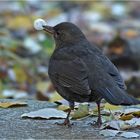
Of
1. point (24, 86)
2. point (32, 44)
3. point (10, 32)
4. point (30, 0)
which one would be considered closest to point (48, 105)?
point (24, 86)

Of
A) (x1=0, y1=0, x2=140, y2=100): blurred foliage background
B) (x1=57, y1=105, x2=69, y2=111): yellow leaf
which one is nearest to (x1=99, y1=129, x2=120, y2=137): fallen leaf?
(x1=57, y1=105, x2=69, y2=111): yellow leaf

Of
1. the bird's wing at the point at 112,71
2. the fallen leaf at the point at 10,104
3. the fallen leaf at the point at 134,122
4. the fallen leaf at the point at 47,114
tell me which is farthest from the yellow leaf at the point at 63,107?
the fallen leaf at the point at 134,122

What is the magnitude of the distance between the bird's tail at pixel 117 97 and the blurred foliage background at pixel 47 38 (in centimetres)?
254

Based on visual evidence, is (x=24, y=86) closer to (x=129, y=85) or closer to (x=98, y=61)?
(x=129, y=85)

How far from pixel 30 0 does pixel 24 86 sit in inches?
239

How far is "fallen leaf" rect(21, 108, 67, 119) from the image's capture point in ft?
19.5

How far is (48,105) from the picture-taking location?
6.65 metres

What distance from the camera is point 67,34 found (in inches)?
250

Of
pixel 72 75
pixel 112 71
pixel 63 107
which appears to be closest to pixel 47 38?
pixel 63 107

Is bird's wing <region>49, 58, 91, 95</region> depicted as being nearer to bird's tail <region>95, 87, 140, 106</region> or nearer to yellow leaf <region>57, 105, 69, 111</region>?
bird's tail <region>95, 87, 140, 106</region>

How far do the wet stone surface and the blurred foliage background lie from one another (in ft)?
6.66

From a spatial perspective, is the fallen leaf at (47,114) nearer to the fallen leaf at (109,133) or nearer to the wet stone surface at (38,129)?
the wet stone surface at (38,129)

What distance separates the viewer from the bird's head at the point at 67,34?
6332 millimetres

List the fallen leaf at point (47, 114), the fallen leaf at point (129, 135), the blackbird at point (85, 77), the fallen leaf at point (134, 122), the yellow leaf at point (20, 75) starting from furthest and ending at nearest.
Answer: the yellow leaf at point (20, 75), the fallen leaf at point (47, 114), the fallen leaf at point (134, 122), the blackbird at point (85, 77), the fallen leaf at point (129, 135)
